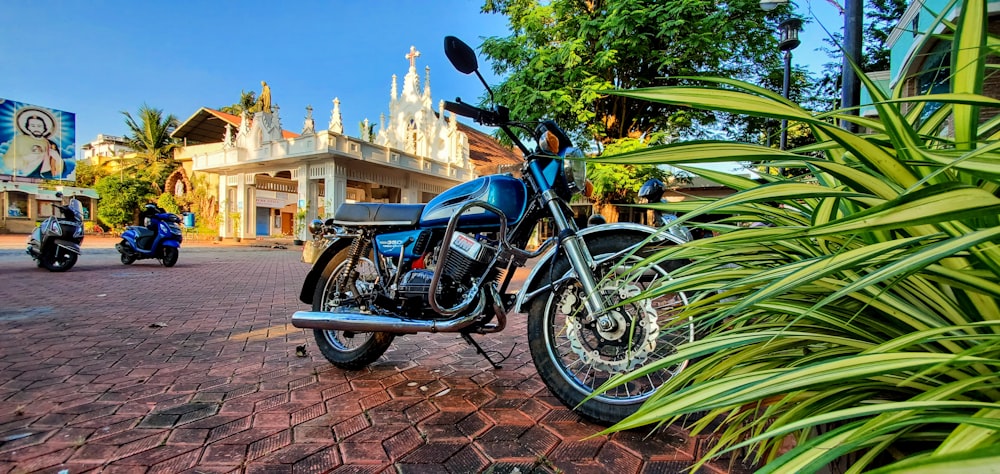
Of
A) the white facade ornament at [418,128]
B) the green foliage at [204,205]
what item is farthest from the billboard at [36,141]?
the white facade ornament at [418,128]

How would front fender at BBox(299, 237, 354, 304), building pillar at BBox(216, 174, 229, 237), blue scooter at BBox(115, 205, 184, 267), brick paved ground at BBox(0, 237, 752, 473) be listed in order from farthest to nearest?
1. building pillar at BBox(216, 174, 229, 237)
2. blue scooter at BBox(115, 205, 184, 267)
3. front fender at BBox(299, 237, 354, 304)
4. brick paved ground at BBox(0, 237, 752, 473)

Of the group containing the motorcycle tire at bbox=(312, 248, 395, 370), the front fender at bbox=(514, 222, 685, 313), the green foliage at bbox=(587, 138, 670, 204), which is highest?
the green foliage at bbox=(587, 138, 670, 204)

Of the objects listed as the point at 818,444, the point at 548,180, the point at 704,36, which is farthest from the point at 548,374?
the point at 704,36

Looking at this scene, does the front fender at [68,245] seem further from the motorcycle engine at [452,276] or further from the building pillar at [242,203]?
the building pillar at [242,203]

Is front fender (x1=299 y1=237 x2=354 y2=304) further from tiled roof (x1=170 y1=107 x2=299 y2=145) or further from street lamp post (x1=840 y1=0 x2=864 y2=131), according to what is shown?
tiled roof (x1=170 y1=107 x2=299 y2=145)

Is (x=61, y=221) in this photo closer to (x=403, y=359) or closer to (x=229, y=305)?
(x=229, y=305)

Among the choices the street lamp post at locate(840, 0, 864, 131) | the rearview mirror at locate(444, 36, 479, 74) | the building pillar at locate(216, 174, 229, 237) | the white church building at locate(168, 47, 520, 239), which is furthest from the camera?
the building pillar at locate(216, 174, 229, 237)

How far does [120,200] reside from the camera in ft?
76.8

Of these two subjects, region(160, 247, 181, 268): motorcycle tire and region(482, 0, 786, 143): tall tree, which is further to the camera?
region(160, 247, 181, 268): motorcycle tire

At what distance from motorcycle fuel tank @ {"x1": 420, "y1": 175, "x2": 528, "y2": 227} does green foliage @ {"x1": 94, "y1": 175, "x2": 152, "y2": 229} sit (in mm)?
28521

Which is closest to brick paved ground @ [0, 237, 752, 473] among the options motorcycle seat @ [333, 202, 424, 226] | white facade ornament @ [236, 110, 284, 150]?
motorcycle seat @ [333, 202, 424, 226]

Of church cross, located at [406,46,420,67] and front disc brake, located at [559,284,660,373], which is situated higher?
church cross, located at [406,46,420,67]

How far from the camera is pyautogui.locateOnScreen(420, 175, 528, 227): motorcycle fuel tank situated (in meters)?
2.08

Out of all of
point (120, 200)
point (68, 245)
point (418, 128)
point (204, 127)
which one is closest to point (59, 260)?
point (68, 245)
